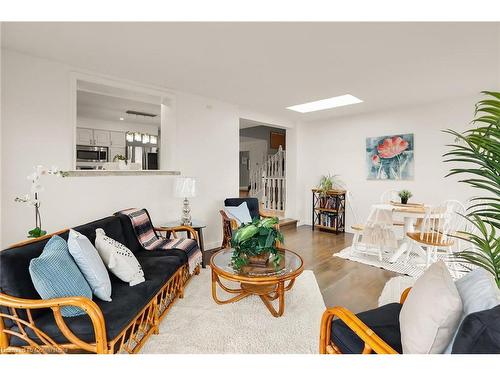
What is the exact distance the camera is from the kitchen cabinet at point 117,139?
6.41 meters

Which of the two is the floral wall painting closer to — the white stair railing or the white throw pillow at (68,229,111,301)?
the white stair railing

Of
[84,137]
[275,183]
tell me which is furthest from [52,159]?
[275,183]

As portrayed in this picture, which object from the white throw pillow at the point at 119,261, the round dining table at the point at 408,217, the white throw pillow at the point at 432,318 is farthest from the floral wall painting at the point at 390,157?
the white throw pillow at the point at 119,261

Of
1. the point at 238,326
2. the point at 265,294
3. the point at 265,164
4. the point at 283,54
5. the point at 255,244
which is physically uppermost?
the point at 283,54

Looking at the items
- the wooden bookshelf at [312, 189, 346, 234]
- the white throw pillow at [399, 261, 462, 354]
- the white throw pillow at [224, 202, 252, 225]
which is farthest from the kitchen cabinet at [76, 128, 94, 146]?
the white throw pillow at [399, 261, 462, 354]

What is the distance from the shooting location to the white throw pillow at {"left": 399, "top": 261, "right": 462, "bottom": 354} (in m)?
1.03

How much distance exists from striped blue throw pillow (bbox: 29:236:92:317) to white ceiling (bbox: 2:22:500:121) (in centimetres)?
176

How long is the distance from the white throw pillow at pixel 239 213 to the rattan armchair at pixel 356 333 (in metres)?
2.45

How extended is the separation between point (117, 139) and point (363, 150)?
18.9ft

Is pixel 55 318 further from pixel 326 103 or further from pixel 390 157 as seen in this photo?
pixel 390 157

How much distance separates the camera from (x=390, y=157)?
15.9 ft

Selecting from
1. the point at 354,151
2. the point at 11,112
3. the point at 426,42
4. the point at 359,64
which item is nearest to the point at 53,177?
the point at 11,112

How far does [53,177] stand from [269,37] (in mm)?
2635
